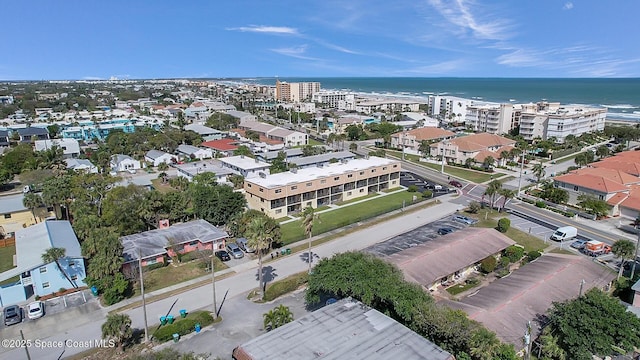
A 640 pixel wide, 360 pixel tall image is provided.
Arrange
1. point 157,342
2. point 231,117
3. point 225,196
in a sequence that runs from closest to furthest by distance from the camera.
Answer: point 157,342 → point 225,196 → point 231,117

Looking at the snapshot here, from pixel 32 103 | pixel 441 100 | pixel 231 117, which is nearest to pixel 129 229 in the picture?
pixel 231 117

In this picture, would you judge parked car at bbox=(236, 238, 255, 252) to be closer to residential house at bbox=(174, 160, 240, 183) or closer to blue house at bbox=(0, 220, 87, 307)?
blue house at bbox=(0, 220, 87, 307)

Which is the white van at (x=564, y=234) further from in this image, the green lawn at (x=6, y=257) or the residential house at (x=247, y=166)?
the green lawn at (x=6, y=257)

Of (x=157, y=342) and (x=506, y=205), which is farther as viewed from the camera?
(x=506, y=205)

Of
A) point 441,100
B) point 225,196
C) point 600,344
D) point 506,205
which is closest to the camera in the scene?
point 600,344

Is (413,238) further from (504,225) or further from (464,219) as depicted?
(504,225)

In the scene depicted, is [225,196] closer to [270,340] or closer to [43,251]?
[43,251]

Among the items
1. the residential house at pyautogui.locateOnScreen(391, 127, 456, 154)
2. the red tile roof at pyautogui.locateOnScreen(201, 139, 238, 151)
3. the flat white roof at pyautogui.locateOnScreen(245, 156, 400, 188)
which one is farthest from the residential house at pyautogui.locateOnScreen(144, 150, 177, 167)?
the residential house at pyautogui.locateOnScreen(391, 127, 456, 154)
